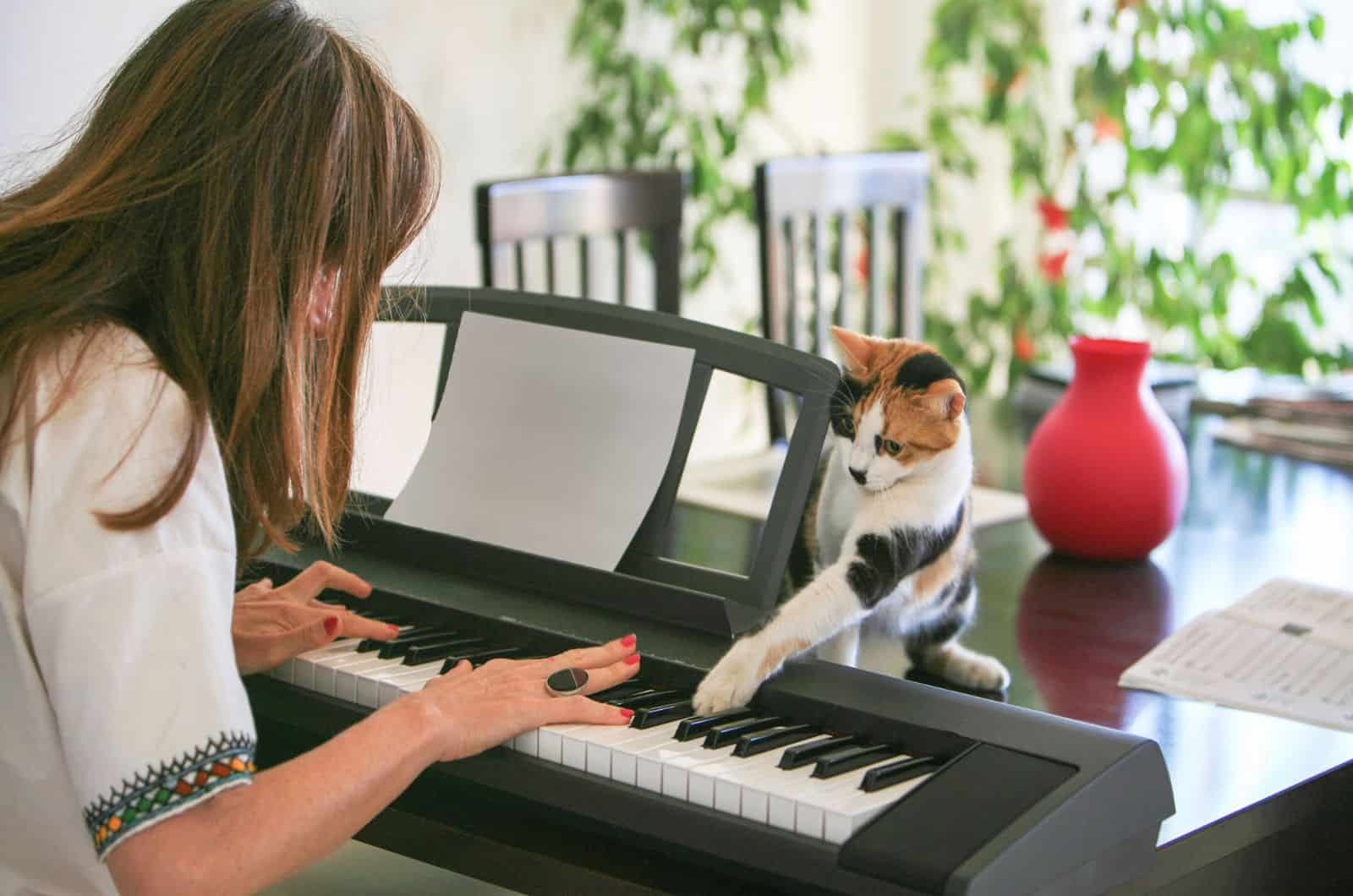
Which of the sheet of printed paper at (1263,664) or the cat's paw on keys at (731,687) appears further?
the sheet of printed paper at (1263,664)

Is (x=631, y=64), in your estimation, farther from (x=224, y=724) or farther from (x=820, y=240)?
(x=224, y=724)

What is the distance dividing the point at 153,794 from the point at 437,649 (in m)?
0.37

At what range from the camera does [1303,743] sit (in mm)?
1235

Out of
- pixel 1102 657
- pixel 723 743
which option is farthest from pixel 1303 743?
pixel 723 743

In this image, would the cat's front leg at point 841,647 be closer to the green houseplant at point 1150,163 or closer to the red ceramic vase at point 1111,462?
the red ceramic vase at point 1111,462

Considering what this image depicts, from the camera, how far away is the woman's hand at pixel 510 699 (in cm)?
106

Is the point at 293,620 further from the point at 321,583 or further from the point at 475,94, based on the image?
the point at 475,94

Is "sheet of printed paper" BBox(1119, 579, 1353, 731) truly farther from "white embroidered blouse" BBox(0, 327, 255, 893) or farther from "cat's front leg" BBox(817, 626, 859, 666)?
"white embroidered blouse" BBox(0, 327, 255, 893)

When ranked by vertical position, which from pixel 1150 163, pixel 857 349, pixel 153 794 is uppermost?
pixel 1150 163

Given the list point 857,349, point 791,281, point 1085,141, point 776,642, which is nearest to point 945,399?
point 857,349

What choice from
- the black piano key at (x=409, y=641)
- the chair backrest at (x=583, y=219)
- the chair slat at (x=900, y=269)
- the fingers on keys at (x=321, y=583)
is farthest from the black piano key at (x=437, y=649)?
the chair slat at (x=900, y=269)

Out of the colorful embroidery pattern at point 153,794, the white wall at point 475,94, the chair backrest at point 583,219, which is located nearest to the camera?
the colorful embroidery pattern at point 153,794

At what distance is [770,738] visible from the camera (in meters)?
1.06

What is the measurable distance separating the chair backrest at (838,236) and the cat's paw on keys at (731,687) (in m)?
1.22
